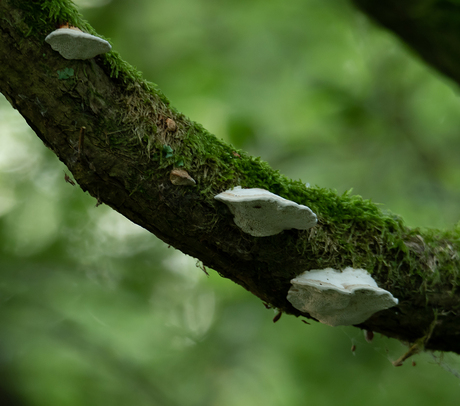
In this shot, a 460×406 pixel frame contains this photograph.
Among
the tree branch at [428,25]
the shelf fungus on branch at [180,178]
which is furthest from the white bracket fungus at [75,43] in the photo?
the tree branch at [428,25]

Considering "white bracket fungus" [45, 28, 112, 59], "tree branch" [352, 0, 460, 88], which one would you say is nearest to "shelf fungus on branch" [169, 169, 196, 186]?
"white bracket fungus" [45, 28, 112, 59]

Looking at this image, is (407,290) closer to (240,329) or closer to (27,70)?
(27,70)

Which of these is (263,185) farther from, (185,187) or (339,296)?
(339,296)

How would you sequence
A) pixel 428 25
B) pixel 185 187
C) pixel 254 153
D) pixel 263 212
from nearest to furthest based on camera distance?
pixel 263 212
pixel 185 187
pixel 428 25
pixel 254 153

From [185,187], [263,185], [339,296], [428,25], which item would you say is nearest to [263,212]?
[263,185]

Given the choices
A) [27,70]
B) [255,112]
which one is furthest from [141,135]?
[255,112]
